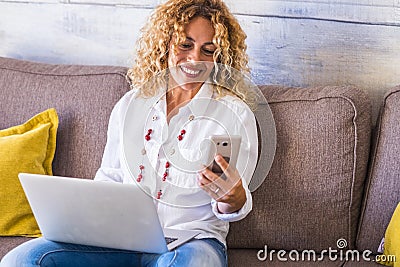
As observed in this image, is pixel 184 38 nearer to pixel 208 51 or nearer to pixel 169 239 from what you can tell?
pixel 208 51

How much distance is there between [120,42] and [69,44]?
0.64 feet

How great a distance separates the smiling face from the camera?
2006mm

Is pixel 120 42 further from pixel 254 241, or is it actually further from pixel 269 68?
pixel 254 241

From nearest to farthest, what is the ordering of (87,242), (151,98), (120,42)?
(87,242), (151,98), (120,42)

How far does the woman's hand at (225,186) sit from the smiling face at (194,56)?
1.05ft

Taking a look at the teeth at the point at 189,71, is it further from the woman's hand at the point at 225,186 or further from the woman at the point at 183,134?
the woman's hand at the point at 225,186

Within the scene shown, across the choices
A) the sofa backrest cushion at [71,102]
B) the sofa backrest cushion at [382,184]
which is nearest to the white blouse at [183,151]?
the sofa backrest cushion at [71,102]

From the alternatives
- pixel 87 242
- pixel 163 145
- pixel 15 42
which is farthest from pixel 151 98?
pixel 15 42

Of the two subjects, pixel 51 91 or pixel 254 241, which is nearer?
pixel 254 241

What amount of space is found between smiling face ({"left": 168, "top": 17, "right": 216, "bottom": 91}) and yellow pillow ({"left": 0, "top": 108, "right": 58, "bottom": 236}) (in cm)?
46

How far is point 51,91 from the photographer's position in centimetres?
234

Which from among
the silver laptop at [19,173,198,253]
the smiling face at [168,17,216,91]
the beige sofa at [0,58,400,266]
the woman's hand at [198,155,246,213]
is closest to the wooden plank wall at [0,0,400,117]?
the beige sofa at [0,58,400,266]

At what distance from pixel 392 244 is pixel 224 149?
20.3 inches

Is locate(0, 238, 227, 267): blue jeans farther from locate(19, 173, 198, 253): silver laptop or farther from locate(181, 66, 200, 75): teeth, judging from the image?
locate(181, 66, 200, 75): teeth
